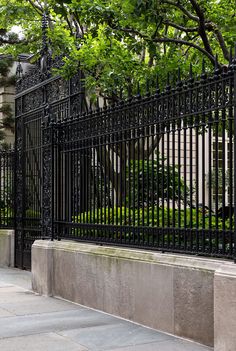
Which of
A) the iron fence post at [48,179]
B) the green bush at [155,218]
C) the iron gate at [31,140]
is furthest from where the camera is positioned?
the iron gate at [31,140]

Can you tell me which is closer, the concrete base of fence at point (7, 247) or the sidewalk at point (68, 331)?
the sidewalk at point (68, 331)

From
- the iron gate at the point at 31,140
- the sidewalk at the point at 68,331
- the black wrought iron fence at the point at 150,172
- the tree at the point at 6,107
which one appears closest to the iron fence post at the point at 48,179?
the black wrought iron fence at the point at 150,172

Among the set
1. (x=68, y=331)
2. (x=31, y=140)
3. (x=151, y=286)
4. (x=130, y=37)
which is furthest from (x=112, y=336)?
(x=31, y=140)

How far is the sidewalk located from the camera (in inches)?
255

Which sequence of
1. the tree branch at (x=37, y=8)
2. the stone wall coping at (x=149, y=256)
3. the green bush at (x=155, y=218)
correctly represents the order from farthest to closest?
the tree branch at (x=37, y=8) → the green bush at (x=155, y=218) → the stone wall coping at (x=149, y=256)

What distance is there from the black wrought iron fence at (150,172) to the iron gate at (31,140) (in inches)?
65.8

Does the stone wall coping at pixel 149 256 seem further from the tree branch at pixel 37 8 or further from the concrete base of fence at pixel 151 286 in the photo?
the tree branch at pixel 37 8

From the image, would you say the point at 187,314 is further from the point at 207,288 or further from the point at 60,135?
the point at 60,135

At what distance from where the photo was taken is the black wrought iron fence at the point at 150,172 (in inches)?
263

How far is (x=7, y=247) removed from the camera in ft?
48.1

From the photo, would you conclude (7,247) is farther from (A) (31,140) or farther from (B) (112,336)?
(B) (112,336)

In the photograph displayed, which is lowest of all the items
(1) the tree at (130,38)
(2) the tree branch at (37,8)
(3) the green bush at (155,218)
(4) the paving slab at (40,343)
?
(4) the paving slab at (40,343)

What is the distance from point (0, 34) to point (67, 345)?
54.2 feet

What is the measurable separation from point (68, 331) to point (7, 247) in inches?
304
